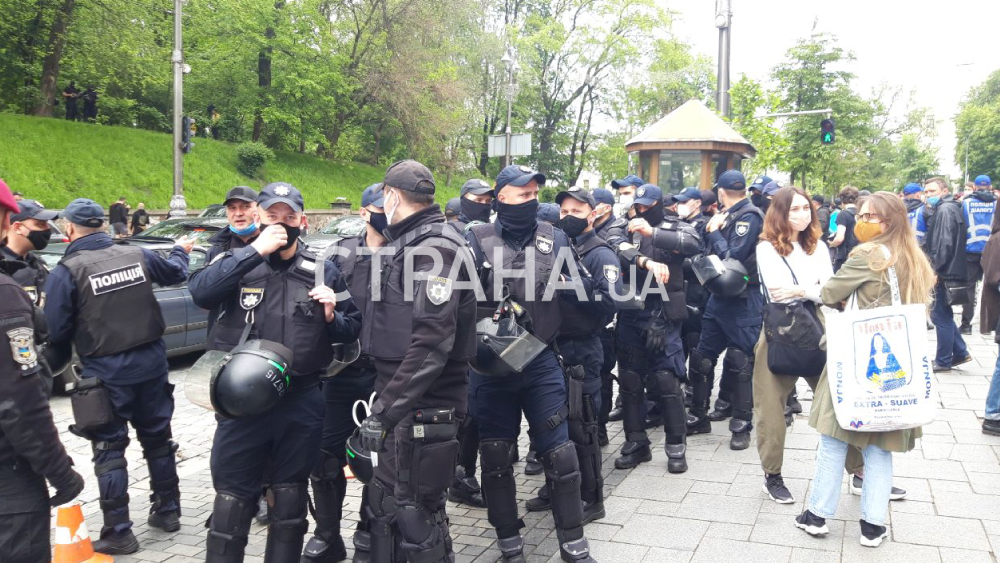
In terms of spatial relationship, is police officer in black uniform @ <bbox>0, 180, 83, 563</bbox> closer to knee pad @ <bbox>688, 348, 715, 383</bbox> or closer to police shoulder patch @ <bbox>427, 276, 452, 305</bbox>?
police shoulder patch @ <bbox>427, 276, 452, 305</bbox>

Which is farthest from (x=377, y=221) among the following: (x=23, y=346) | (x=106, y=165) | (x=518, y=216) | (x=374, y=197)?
(x=106, y=165)

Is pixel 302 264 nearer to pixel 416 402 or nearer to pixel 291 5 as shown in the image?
pixel 416 402

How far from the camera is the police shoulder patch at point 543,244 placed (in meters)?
4.39

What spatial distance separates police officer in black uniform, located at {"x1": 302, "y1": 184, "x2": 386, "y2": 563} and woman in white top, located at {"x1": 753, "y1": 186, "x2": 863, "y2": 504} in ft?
7.92

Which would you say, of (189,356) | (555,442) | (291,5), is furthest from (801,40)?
(555,442)

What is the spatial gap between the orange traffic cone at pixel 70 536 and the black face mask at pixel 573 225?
10.8 feet

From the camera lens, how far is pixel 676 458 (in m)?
5.61

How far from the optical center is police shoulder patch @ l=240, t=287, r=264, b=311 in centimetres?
369

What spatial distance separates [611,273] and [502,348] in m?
1.23

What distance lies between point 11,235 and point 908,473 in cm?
613

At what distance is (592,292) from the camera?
4.64 meters

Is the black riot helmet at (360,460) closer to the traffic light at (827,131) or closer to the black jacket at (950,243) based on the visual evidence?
the black jacket at (950,243)

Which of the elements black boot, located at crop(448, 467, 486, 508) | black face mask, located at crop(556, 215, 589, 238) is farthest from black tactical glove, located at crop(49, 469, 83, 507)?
black face mask, located at crop(556, 215, 589, 238)

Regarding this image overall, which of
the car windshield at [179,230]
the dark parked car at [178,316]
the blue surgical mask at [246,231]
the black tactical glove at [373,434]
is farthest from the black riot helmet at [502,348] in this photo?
the car windshield at [179,230]
